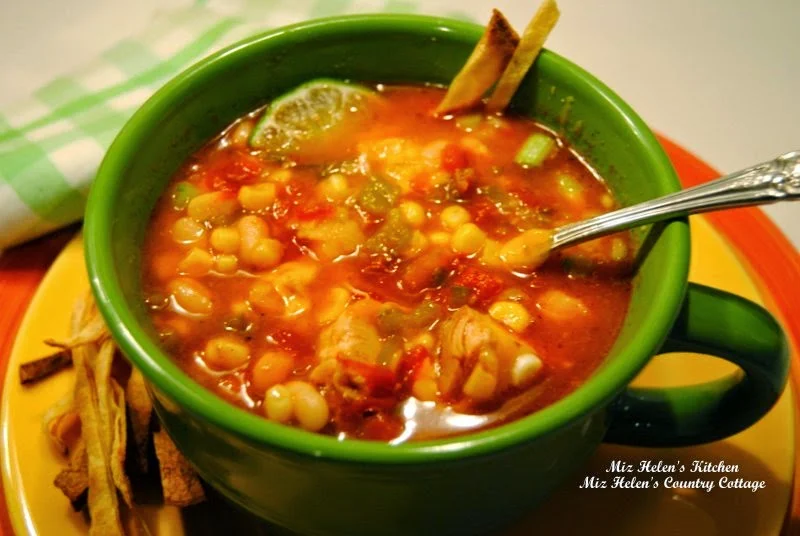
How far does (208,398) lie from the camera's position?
3.42ft

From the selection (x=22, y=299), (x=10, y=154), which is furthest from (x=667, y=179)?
(x=10, y=154)

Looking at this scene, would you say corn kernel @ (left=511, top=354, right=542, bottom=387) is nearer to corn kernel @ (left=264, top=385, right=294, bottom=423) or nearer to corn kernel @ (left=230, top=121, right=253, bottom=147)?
corn kernel @ (left=264, top=385, right=294, bottom=423)

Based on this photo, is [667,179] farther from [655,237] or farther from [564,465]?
[564,465]

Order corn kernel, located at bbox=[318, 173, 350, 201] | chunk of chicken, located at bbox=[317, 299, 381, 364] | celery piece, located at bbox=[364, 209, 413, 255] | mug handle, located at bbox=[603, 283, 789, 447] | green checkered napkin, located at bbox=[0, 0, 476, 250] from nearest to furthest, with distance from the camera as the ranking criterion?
mug handle, located at bbox=[603, 283, 789, 447], chunk of chicken, located at bbox=[317, 299, 381, 364], celery piece, located at bbox=[364, 209, 413, 255], corn kernel, located at bbox=[318, 173, 350, 201], green checkered napkin, located at bbox=[0, 0, 476, 250]

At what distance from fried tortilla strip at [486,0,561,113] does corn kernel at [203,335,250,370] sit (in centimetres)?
82

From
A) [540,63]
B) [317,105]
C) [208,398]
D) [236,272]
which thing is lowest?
[236,272]

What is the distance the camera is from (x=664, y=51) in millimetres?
2830

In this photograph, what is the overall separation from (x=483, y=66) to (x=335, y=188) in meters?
0.41

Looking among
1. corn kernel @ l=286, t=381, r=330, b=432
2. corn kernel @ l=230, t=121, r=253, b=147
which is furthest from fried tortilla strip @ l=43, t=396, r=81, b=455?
corn kernel @ l=230, t=121, r=253, b=147

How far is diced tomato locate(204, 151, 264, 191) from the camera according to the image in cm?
167

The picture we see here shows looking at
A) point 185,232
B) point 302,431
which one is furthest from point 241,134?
point 302,431

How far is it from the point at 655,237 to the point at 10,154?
159 cm

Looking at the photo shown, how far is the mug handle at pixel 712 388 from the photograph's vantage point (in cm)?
122

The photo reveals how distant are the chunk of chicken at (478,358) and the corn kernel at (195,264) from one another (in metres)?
0.48
